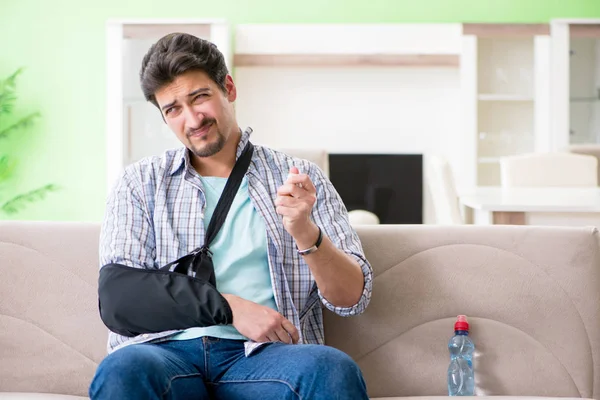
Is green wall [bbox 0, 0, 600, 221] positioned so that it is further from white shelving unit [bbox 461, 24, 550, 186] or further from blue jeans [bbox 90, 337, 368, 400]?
blue jeans [bbox 90, 337, 368, 400]

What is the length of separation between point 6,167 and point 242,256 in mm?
4890

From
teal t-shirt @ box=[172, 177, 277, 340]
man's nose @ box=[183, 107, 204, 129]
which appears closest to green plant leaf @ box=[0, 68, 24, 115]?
man's nose @ box=[183, 107, 204, 129]

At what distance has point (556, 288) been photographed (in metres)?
1.91

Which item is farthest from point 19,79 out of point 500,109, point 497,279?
point 497,279

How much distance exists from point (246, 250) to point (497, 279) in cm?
60

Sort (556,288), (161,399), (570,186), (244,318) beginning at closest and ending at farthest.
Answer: (161,399) → (244,318) → (556,288) → (570,186)

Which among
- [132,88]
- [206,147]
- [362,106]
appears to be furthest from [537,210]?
[132,88]

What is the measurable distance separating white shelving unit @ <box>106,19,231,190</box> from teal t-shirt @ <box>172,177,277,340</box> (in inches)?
169

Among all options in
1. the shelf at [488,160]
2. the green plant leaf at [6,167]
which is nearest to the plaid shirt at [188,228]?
the shelf at [488,160]

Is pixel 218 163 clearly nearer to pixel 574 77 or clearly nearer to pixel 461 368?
pixel 461 368

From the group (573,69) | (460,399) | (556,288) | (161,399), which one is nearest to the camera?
(161,399)

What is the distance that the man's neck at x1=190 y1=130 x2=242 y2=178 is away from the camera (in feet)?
6.20

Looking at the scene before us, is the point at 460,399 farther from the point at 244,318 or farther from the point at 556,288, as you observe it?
the point at 244,318

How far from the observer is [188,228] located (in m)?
1.74
